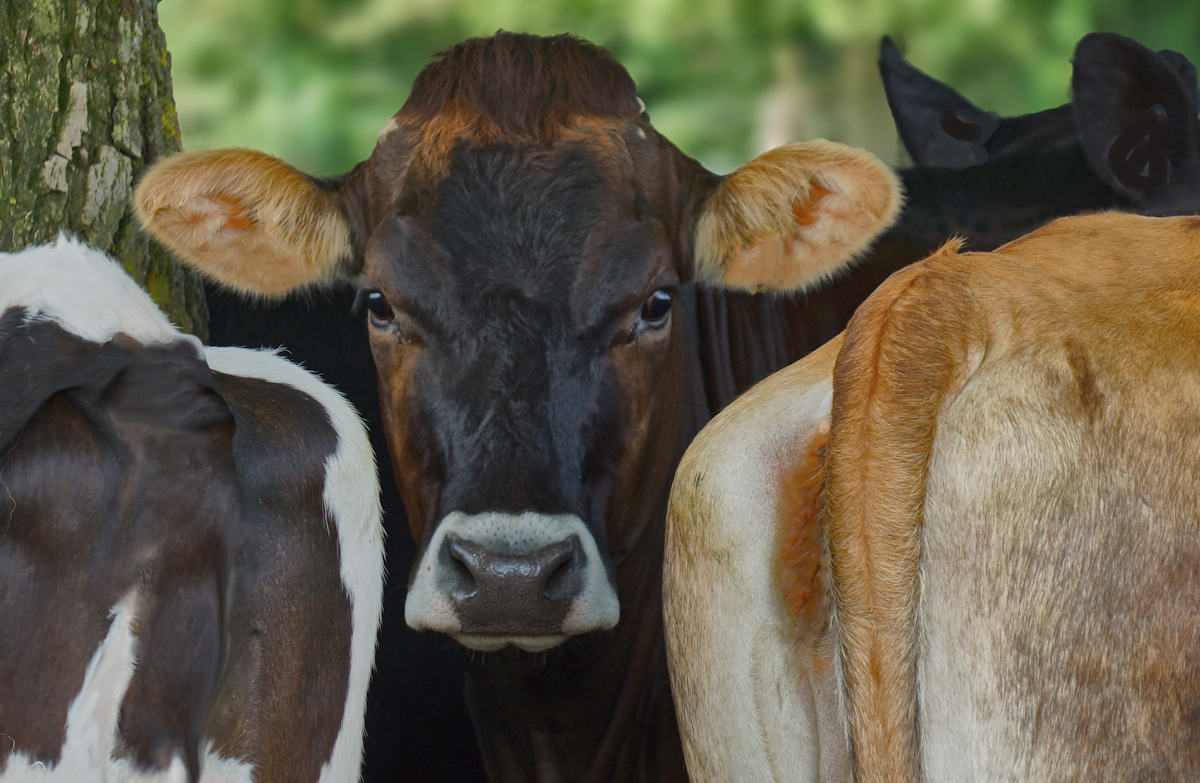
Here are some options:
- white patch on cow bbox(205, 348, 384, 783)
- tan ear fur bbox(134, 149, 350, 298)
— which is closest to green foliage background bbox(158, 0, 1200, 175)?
tan ear fur bbox(134, 149, 350, 298)

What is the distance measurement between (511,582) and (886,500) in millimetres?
688

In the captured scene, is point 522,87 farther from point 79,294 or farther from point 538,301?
point 79,294

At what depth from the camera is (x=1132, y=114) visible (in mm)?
2750

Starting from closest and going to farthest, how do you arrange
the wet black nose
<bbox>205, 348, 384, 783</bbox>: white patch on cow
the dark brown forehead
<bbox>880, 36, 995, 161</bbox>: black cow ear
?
<bbox>205, 348, 384, 783</bbox>: white patch on cow, the wet black nose, the dark brown forehead, <bbox>880, 36, 995, 161</bbox>: black cow ear

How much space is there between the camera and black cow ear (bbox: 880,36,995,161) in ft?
12.3

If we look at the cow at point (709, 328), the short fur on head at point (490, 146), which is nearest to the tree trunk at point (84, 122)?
the short fur on head at point (490, 146)

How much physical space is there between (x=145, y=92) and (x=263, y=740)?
148 centimetres

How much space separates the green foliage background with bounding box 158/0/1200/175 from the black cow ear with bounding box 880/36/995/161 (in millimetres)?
631

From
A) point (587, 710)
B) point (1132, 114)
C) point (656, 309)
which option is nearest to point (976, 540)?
point (656, 309)

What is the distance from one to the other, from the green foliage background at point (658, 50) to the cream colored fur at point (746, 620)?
2986mm

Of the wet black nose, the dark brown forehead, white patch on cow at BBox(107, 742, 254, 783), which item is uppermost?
the dark brown forehead

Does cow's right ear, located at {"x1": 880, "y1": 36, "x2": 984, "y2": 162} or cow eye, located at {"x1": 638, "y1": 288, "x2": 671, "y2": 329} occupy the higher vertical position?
cow's right ear, located at {"x1": 880, "y1": 36, "x2": 984, "y2": 162}

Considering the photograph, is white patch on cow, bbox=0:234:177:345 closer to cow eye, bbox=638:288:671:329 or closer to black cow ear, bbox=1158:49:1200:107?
cow eye, bbox=638:288:671:329

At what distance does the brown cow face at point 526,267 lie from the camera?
1837 mm
